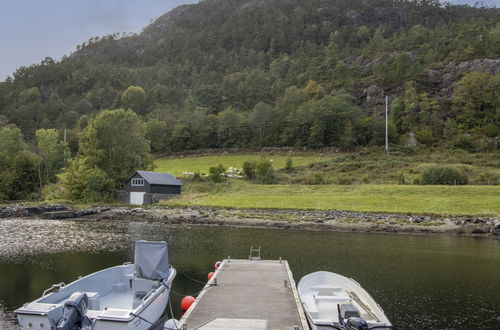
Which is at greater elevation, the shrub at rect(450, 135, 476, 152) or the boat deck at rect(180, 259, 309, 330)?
the shrub at rect(450, 135, 476, 152)

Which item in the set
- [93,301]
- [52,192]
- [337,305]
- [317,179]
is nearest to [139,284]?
[93,301]

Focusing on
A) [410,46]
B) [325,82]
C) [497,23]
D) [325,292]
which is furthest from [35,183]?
[497,23]

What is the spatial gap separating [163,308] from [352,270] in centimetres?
1345

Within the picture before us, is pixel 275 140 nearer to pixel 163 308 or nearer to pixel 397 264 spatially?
pixel 397 264

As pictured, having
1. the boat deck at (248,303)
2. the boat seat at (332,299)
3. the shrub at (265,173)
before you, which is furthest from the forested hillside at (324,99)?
the boat seat at (332,299)

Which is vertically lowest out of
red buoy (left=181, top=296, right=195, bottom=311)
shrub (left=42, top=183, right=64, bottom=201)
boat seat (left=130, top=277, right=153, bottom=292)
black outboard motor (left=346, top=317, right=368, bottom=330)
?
shrub (left=42, top=183, right=64, bottom=201)

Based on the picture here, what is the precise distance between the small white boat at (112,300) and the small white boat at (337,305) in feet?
19.6

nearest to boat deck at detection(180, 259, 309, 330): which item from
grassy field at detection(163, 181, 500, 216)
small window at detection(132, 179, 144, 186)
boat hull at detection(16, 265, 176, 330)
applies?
boat hull at detection(16, 265, 176, 330)

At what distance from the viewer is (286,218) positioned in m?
50.8

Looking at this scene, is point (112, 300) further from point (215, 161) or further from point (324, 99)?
point (324, 99)

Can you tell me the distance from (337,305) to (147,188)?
55200mm

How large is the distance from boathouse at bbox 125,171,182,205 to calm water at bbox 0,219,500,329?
19.2 meters

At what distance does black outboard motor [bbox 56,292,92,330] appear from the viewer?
1244 cm

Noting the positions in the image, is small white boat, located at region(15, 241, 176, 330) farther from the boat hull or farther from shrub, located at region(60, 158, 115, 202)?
shrub, located at region(60, 158, 115, 202)
